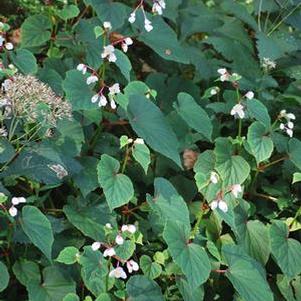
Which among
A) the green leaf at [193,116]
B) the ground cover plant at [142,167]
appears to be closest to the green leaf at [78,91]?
the ground cover plant at [142,167]

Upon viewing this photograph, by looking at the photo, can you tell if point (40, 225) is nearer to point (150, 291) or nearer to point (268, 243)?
point (150, 291)

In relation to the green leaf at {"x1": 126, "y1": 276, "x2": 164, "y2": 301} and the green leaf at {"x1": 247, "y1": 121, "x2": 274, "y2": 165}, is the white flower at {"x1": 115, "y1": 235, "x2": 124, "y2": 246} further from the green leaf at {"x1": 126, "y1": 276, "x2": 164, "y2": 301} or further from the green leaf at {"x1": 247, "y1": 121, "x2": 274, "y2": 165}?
the green leaf at {"x1": 247, "y1": 121, "x2": 274, "y2": 165}

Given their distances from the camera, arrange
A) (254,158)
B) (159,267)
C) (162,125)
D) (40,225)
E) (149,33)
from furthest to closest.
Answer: (149,33) < (254,158) < (162,125) < (159,267) < (40,225)

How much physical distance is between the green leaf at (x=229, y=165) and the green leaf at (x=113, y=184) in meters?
0.45

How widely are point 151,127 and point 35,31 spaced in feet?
2.79

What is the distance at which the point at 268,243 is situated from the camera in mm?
2328

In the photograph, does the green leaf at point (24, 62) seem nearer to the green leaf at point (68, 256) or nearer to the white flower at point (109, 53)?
the white flower at point (109, 53)

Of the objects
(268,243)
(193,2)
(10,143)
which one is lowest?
(268,243)

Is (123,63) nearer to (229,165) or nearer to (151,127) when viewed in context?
(151,127)

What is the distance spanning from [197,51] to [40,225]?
1496 millimetres

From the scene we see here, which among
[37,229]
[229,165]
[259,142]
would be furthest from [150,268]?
[259,142]

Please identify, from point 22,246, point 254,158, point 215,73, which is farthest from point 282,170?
point 22,246

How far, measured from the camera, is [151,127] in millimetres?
2264

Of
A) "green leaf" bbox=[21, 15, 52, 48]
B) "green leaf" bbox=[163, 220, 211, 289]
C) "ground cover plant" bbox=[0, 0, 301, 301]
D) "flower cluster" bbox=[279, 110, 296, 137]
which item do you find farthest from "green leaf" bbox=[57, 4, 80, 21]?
"green leaf" bbox=[163, 220, 211, 289]
